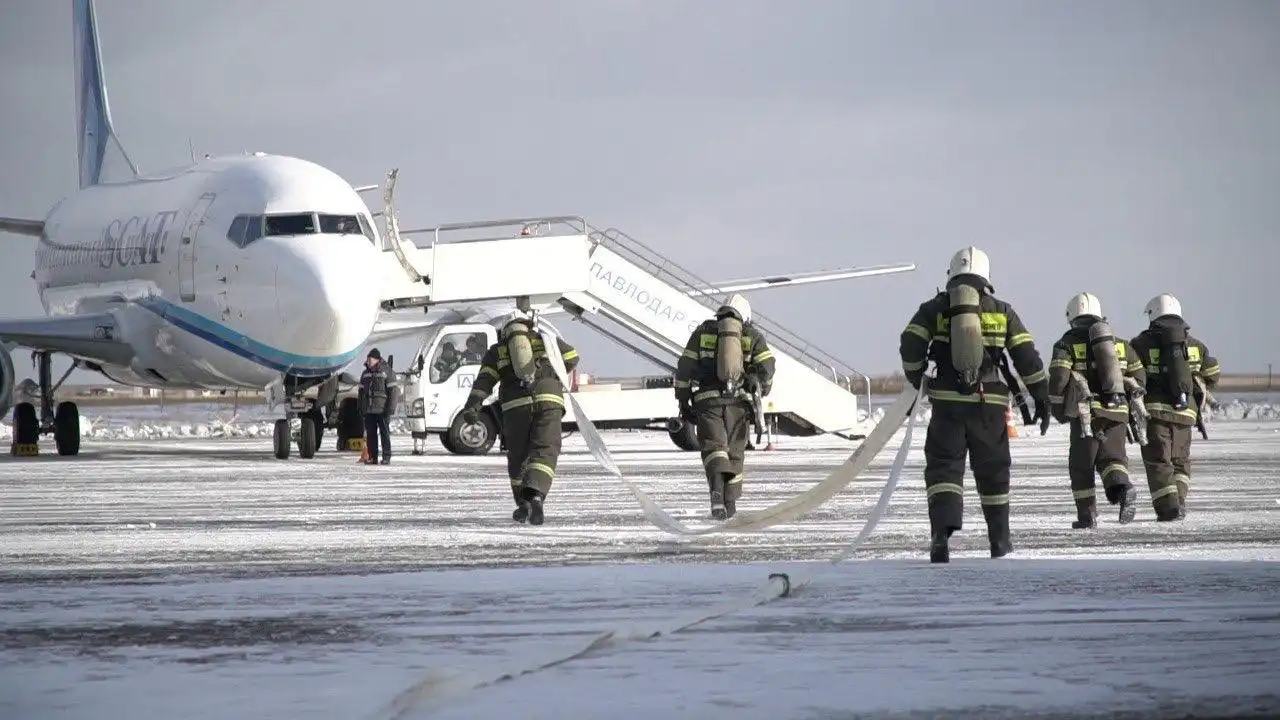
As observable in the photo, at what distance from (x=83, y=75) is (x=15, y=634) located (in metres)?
36.6

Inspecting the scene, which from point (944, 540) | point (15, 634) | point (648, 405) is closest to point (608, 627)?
point (15, 634)

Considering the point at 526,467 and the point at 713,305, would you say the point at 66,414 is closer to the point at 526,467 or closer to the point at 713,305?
the point at 713,305

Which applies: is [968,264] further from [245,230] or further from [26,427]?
[26,427]

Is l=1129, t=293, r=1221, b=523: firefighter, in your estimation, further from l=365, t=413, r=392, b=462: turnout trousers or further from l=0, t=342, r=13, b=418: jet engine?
l=0, t=342, r=13, b=418: jet engine

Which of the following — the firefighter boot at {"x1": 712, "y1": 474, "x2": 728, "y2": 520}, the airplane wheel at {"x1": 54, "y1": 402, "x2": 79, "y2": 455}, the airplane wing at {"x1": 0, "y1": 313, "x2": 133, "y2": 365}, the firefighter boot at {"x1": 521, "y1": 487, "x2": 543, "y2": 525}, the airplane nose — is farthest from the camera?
the airplane wheel at {"x1": 54, "y1": 402, "x2": 79, "y2": 455}

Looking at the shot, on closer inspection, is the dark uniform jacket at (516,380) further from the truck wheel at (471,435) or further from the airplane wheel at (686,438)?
the airplane wheel at (686,438)

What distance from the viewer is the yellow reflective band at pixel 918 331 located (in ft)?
35.7

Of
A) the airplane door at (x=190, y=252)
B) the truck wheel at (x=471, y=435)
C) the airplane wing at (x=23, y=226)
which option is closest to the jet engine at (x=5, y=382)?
the airplane door at (x=190, y=252)

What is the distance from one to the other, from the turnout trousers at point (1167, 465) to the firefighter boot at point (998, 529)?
3662mm

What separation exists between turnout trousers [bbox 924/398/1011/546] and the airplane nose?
15729 mm

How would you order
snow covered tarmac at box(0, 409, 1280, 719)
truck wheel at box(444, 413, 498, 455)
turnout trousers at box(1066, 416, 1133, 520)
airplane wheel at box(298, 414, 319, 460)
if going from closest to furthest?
1. snow covered tarmac at box(0, 409, 1280, 719)
2. turnout trousers at box(1066, 416, 1133, 520)
3. airplane wheel at box(298, 414, 319, 460)
4. truck wheel at box(444, 413, 498, 455)

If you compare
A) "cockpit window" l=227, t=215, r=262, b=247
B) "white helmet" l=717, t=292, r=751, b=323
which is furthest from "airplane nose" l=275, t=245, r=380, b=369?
"white helmet" l=717, t=292, r=751, b=323

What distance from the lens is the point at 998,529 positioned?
10641mm

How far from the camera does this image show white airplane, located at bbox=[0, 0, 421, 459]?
1010 inches
